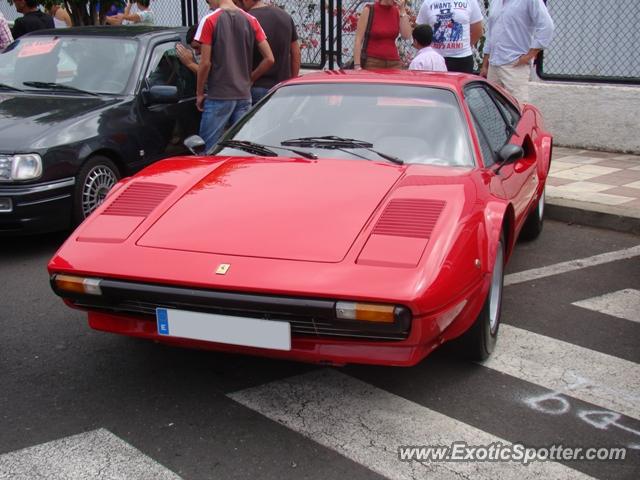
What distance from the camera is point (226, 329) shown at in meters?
3.07

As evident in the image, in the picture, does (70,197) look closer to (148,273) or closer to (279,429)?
(148,273)

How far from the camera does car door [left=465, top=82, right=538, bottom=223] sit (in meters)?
4.23

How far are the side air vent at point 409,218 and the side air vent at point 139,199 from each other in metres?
1.12

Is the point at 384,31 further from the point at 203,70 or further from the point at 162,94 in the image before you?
the point at 162,94

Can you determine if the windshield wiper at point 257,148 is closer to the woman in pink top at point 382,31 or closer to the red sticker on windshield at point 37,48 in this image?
the red sticker on windshield at point 37,48

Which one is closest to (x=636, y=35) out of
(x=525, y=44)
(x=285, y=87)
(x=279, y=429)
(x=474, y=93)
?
(x=525, y=44)

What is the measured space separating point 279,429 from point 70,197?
3228 mm

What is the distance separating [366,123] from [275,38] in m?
3.53

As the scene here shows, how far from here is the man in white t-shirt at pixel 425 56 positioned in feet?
22.6

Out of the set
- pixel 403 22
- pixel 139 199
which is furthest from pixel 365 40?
pixel 139 199

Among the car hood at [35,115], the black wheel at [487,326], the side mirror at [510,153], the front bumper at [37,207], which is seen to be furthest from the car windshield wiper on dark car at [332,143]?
the car hood at [35,115]

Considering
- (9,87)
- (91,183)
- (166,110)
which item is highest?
(9,87)

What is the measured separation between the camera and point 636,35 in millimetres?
8773

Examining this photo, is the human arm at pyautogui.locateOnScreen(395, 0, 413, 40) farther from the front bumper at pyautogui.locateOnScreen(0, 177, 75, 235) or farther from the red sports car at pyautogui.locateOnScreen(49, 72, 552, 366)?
the front bumper at pyautogui.locateOnScreen(0, 177, 75, 235)
